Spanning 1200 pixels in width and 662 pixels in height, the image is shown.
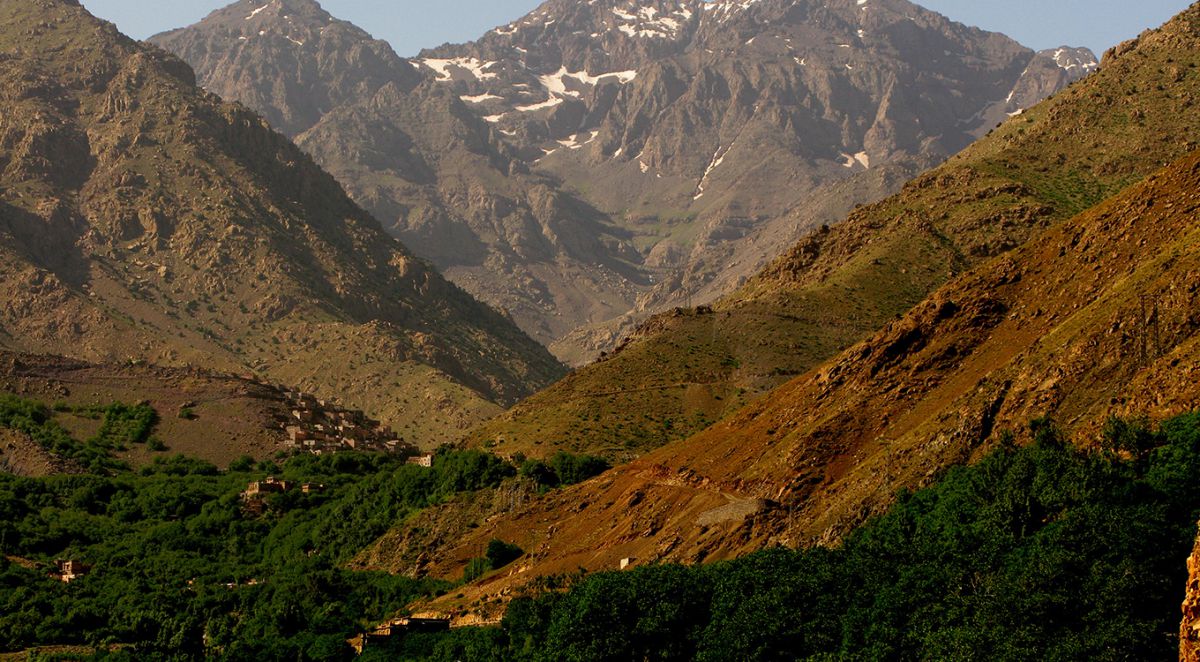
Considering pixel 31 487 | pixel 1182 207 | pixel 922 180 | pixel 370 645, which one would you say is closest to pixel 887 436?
pixel 1182 207

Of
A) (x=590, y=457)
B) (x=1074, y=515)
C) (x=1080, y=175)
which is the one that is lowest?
(x=1074, y=515)

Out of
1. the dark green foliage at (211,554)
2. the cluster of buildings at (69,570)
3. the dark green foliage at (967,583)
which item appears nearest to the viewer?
the dark green foliage at (967,583)

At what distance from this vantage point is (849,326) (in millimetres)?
158000

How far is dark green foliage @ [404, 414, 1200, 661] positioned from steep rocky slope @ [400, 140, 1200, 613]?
3.71 metres

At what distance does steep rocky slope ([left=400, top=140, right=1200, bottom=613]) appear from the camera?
83.9 meters

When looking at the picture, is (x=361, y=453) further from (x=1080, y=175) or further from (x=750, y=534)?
(x=750, y=534)

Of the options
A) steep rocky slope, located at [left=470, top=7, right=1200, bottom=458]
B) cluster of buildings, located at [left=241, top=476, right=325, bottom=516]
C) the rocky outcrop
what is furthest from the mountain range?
the rocky outcrop

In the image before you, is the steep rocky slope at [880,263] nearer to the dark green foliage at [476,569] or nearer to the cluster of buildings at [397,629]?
the dark green foliage at [476,569]

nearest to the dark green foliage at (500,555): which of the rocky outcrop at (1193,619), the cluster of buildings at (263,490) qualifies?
the cluster of buildings at (263,490)

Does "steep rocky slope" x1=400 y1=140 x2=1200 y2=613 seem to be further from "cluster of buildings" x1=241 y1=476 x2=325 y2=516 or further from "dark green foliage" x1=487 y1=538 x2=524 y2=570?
"cluster of buildings" x1=241 y1=476 x2=325 y2=516

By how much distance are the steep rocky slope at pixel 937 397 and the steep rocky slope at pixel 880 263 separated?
1216 inches

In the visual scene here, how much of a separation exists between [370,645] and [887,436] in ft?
115

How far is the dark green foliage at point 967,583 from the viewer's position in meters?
67.6

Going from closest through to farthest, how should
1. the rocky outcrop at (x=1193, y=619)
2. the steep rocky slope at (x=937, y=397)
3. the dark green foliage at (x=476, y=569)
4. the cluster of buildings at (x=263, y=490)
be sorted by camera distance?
the rocky outcrop at (x=1193, y=619)
the steep rocky slope at (x=937, y=397)
the dark green foliage at (x=476, y=569)
the cluster of buildings at (x=263, y=490)
